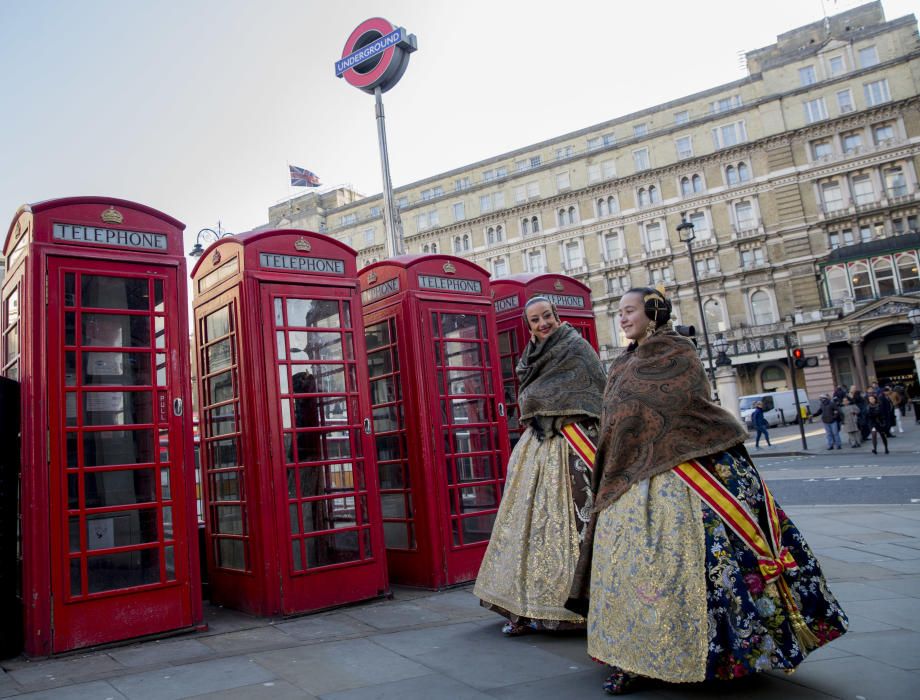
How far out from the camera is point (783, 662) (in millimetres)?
3152

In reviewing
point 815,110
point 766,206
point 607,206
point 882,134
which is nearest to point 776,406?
point 766,206

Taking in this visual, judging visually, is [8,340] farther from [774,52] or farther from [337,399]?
[774,52]

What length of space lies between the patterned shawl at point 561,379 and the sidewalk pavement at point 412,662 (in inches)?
57.7

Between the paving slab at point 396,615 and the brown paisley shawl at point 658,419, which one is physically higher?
the brown paisley shawl at point 658,419

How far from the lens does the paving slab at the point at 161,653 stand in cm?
426

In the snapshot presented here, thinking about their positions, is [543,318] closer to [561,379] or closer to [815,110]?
[561,379]

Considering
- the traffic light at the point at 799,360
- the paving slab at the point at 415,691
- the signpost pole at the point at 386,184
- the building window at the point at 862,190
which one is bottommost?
the paving slab at the point at 415,691

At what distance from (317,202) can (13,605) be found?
5518cm

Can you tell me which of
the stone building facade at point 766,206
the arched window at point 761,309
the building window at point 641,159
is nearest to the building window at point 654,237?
the stone building facade at point 766,206

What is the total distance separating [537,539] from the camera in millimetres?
4652

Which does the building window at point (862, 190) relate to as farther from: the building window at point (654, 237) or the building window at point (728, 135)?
the building window at point (654, 237)

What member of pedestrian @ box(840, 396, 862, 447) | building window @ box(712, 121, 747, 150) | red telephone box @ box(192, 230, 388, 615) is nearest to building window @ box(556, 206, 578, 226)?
building window @ box(712, 121, 747, 150)

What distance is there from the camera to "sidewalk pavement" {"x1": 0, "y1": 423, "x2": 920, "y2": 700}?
3455mm

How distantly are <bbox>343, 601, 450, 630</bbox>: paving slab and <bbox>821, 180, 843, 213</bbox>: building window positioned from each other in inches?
1653
